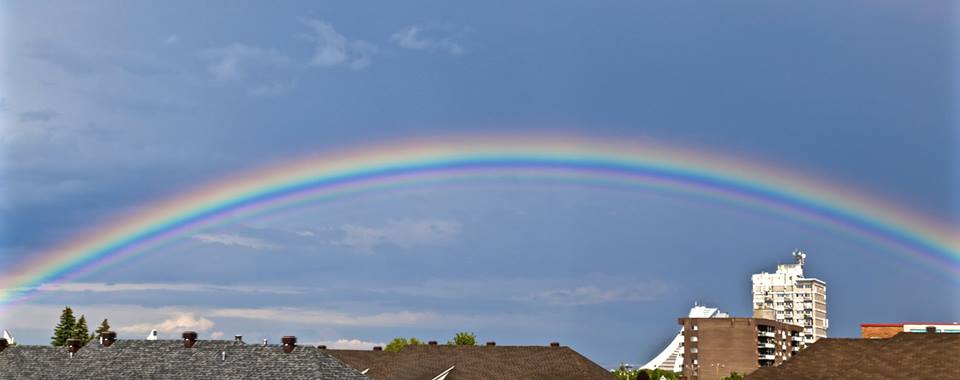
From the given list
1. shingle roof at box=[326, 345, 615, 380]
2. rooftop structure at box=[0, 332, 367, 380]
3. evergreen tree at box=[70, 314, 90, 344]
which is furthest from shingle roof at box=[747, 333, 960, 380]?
evergreen tree at box=[70, 314, 90, 344]

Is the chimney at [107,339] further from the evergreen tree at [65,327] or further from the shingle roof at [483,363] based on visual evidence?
the evergreen tree at [65,327]

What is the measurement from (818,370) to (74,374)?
52.1 metres

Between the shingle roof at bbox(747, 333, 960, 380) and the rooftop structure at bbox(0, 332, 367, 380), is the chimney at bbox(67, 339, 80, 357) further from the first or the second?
the shingle roof at bbox(747, 333, 960, 380)

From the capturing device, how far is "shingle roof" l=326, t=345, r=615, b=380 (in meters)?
103

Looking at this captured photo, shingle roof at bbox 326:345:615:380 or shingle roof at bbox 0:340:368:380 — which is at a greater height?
shingle roof at bbox 326:345:615:380

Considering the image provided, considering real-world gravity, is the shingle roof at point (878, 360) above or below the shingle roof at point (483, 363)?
below

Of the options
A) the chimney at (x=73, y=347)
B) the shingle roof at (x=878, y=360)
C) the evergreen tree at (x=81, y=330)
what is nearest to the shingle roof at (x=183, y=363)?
the chimney at (x=73, y=347)

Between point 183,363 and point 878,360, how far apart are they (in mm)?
47183

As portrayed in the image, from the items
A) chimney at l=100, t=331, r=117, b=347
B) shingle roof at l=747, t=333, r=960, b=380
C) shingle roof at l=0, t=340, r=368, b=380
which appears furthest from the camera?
chimney at l=100, t=331, r=117, b=347

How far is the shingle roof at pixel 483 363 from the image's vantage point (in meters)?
103

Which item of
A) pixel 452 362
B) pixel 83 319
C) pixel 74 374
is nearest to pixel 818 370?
pixel 452 362

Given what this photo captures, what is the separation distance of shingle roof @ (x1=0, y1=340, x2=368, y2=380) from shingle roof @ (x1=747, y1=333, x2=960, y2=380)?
1169 inches

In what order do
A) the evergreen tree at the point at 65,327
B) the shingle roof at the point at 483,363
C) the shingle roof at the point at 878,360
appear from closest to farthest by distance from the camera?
the shingle roof at the point at 878,360 → the shingle roof at the point at 483,363 → the evergreen tree at the point at 65,327

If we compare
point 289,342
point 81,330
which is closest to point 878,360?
point 289,342
